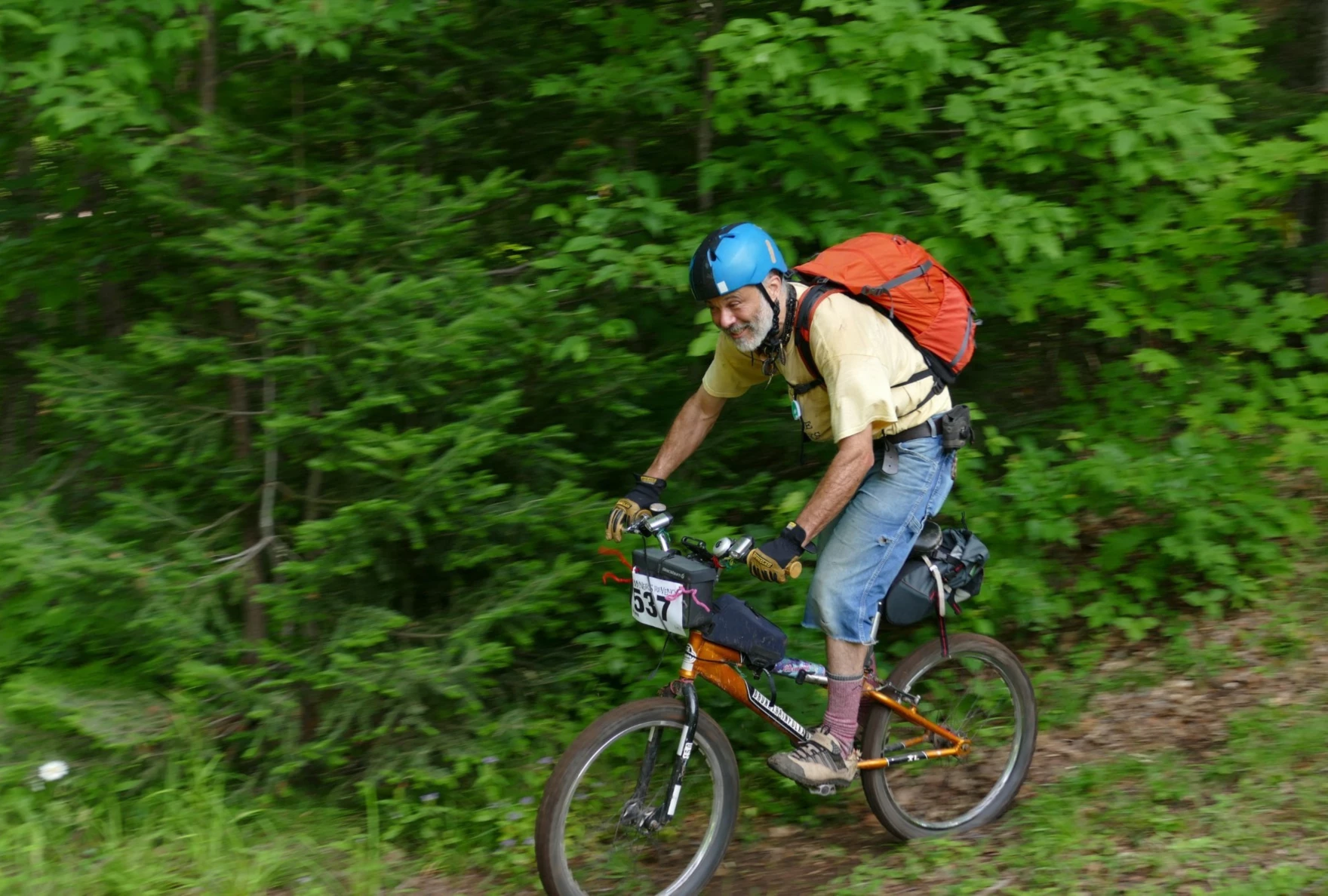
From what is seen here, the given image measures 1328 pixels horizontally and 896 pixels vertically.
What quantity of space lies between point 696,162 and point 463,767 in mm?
3142

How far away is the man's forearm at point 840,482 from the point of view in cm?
374

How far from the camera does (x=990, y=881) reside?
4074 mm

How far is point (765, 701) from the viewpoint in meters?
4.36

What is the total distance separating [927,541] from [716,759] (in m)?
1.20

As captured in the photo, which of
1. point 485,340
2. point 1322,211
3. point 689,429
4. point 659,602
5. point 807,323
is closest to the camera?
point 807,323

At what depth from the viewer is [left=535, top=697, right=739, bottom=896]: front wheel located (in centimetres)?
378

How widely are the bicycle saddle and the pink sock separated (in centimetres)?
54

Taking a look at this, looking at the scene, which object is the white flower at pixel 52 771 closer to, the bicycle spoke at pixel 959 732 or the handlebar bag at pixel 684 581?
the handlebar bag at pixel 684 581

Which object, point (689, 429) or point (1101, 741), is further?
point (1101, 741)

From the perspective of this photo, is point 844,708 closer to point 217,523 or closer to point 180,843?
point 180,843

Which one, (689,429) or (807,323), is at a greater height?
(807,323)

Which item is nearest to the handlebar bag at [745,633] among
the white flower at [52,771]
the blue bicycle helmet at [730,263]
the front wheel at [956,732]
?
the front wheel at [956,732]

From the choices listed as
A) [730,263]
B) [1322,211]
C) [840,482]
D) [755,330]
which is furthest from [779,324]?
[1322,211]

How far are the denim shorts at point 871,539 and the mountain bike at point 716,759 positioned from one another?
1.02ft
